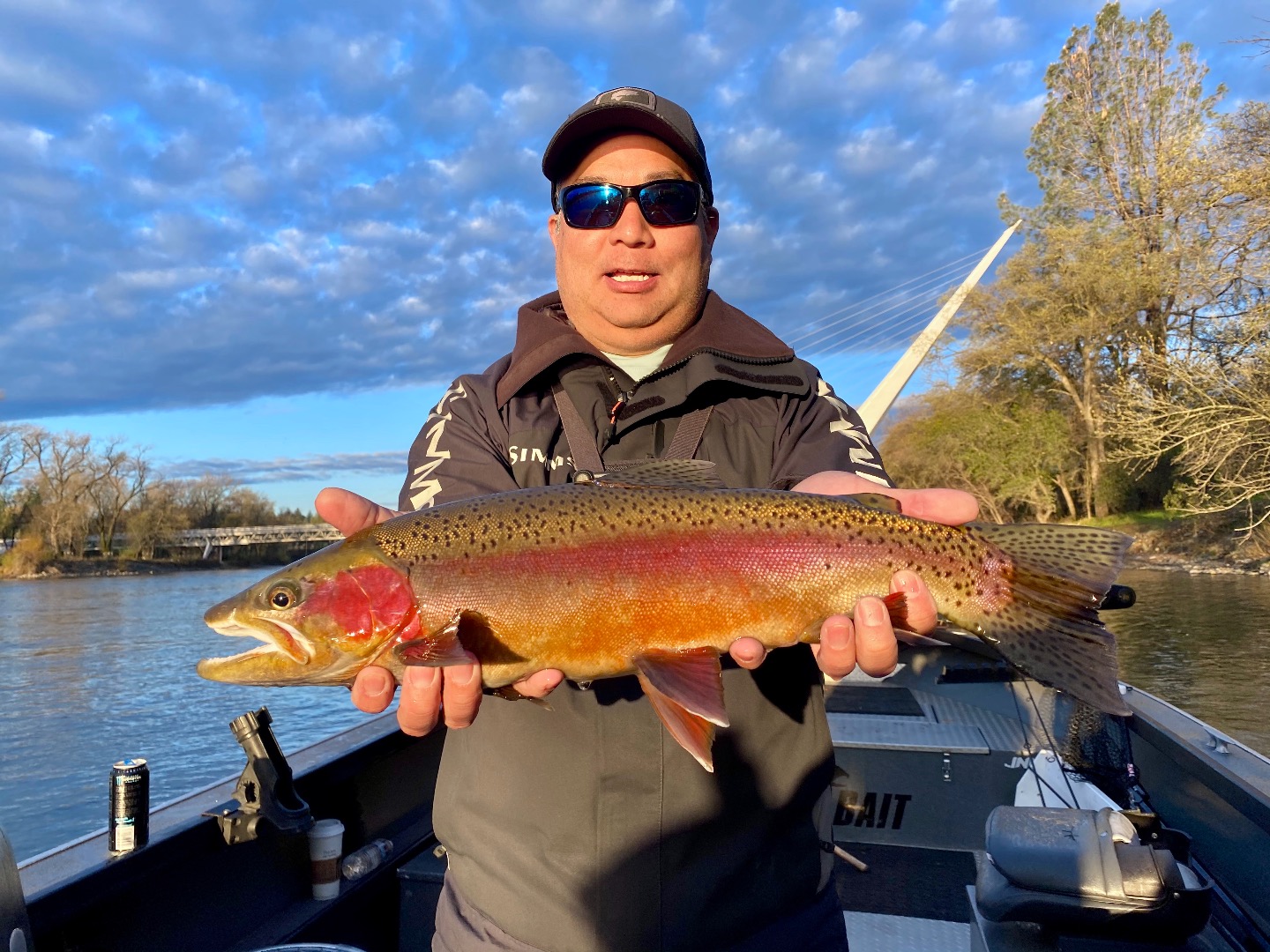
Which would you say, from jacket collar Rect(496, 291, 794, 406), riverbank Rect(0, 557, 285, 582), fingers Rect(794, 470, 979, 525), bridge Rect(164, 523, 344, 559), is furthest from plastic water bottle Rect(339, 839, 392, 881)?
riverbank Rect(0, 557, 285, 582)

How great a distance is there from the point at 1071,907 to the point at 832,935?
1592 mm

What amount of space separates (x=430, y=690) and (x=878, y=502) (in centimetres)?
146

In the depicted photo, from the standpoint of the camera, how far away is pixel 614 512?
2.75 m

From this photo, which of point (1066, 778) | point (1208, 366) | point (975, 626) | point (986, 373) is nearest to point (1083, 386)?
point (986, 373)

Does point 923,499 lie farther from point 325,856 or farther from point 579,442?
point 325,856

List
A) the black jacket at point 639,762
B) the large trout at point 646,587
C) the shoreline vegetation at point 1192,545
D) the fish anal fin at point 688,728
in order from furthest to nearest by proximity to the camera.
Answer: the shoreline vegetation at point 1192,545 < the large trout at point 646,587 < the black jacket at point 639,762 < the fish anal fin at point 688,728

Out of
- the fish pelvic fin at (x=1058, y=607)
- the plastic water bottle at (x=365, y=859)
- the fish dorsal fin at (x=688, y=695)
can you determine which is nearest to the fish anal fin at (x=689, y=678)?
the fish dorsal fin at (x=688, y=695)

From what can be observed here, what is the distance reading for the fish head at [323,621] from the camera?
2535 mm

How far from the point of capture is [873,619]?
8.34ft

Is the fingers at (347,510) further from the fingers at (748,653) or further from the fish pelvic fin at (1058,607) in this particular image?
the fish pelvic fin at (1058,607)

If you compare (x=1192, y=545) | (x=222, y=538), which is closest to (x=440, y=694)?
(x=1192, y=545)

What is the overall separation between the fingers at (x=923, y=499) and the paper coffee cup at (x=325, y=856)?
3.18m

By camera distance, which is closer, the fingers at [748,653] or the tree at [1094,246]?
the fingers at [748,653]

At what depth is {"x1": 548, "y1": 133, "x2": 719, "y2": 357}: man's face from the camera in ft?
9.77
